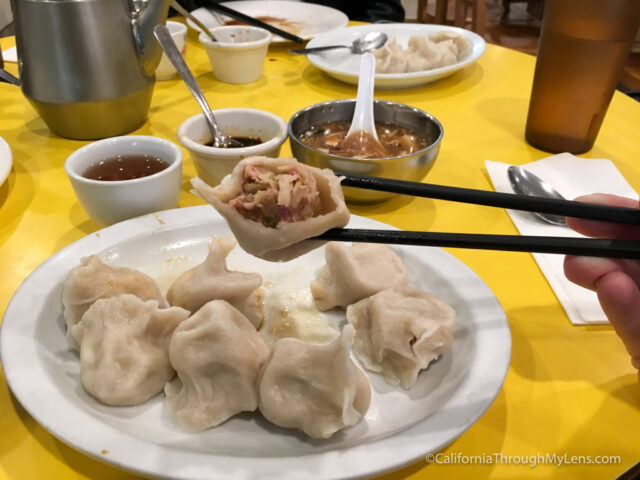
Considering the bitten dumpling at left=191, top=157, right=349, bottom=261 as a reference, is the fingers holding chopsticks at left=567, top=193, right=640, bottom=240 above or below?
below

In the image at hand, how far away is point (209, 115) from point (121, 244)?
663mm

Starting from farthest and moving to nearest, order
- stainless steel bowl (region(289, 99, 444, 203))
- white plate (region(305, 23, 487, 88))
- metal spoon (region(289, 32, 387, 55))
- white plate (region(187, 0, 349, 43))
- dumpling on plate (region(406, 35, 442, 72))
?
white plate (region(187, 0, 349, 43)), metal spoon (region(289, 32, 387, 55)), dumpling on plate (region(406, 35, 442, 72)), white plate (region(305, 23, 487, 88)), stainless steel bowl (region(289, 99, 444, 203))

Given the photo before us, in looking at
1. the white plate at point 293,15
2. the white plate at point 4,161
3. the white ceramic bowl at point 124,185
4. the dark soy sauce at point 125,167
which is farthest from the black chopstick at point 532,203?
the white plate at point 293,15

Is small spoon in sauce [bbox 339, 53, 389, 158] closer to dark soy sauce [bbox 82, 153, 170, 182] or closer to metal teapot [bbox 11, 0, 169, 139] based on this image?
dark soy sauce [bbox 82, 153, 170, 182]

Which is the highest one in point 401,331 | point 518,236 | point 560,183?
point 518,236

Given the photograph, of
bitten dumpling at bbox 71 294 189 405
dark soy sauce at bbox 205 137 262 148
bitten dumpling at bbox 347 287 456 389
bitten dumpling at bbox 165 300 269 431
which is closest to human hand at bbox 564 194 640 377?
bitten dumpling at bbox 347 287 456 389

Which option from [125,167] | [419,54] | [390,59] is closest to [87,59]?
[125,167]

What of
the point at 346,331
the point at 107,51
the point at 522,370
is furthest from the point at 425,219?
the point at 107,51

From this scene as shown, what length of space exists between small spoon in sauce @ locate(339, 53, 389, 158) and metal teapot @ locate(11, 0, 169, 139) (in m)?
0.84

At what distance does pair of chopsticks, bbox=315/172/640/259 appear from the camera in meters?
1.00

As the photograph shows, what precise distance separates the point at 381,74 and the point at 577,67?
3.07ft

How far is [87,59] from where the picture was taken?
1.96m

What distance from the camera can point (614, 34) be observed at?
1.90m

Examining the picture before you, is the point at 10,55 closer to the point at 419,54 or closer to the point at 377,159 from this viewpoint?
the point at 419,54
